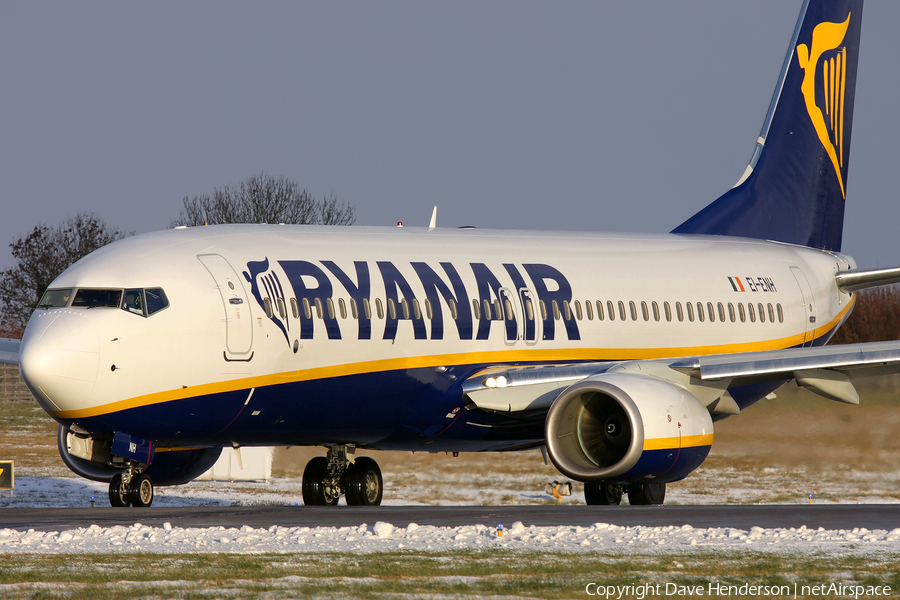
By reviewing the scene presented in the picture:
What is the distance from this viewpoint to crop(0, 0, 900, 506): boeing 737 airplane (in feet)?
53.8

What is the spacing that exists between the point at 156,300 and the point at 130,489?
239cm

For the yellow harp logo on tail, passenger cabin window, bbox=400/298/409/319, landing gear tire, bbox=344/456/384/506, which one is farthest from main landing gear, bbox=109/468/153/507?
the yellow harp logo on tail

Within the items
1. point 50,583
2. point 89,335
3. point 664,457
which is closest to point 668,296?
point 664,457

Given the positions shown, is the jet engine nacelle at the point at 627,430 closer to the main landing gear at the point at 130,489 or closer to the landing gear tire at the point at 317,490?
the landing gear tire at the point at 317,490

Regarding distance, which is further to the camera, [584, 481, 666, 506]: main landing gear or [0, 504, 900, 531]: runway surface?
[584, 481, 666, 506]: main landing gear

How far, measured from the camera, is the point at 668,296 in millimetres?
22438

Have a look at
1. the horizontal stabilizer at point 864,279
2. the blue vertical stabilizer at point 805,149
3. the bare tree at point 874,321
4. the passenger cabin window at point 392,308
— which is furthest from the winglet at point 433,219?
the bare tree at point 874,321

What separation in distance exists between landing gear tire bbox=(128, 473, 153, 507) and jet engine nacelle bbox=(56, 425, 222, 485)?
40 cm

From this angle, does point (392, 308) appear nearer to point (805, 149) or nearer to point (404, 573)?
point (404, 573)

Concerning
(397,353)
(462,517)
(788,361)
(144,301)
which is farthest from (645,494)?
(144,301)

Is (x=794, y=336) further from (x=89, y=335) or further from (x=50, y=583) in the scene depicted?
(x=50, y=583)

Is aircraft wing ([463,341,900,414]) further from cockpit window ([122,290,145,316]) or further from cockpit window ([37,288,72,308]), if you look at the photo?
cockpit window ([37,288,72,308])

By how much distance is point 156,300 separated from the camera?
16.5 metres

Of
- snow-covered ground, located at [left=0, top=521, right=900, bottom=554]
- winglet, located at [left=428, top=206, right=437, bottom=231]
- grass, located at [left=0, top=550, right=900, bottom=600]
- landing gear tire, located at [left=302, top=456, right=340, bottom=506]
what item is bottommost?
landing gear tire, located at [left=302, top=456, right=340, bottom=506]
